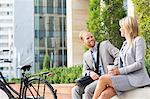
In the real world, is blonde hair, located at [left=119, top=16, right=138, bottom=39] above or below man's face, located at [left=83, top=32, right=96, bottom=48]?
above

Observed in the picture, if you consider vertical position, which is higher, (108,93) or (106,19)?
(106,19)

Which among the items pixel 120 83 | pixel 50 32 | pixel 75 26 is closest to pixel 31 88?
pixel 120 83

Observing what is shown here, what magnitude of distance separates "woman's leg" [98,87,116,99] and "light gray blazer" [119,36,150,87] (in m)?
0.24

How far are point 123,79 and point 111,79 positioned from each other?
0.15 metres

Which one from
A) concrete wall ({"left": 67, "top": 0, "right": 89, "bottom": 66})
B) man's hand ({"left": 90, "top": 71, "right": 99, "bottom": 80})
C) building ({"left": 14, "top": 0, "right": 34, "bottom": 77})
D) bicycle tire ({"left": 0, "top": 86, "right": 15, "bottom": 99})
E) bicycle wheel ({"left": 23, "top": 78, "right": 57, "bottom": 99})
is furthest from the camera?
building ({"left": 14, "top": 0, "right": 34, "bottom": 77})

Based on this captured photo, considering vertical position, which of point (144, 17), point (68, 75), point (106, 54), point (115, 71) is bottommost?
point (68, 75)

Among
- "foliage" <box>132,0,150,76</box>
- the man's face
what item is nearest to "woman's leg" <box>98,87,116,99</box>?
the man's face

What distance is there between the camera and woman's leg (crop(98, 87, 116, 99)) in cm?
539

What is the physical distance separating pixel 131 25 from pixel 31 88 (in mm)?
3015

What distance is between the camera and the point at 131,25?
5.39 m

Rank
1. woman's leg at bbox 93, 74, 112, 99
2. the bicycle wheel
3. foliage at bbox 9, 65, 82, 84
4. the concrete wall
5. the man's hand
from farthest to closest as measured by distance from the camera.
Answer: the concrete wall
foliage at bbox 9, 65, 82, 84
the bicycle wheel
the man's hand
woman's leg at bbox 93, 74, 112, 99

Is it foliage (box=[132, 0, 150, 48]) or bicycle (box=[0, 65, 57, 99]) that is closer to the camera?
bicycle (box=[0, 65, 57, 99])

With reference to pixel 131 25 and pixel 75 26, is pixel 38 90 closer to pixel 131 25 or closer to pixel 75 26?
pixel 131 25

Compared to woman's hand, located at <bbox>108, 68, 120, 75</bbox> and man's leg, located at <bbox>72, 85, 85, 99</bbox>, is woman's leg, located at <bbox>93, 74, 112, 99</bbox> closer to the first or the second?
woman's hand, located at <bbox>108, 68, 120, 75</bbox>
